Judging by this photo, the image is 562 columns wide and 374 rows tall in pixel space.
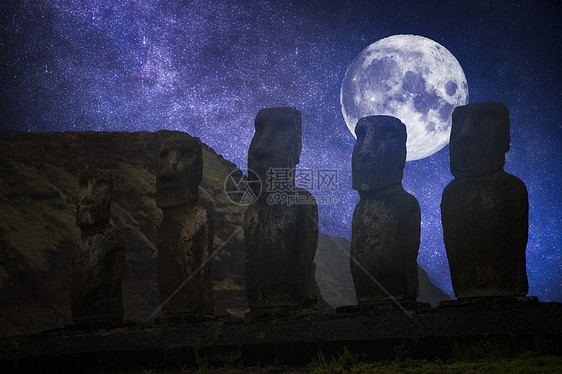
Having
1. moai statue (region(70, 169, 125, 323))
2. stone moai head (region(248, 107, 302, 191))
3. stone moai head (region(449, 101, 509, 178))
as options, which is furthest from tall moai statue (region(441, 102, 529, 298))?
moai statue (region(70, 169, 125, 323))

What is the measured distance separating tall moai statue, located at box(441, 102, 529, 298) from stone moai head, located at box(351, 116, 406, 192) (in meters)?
0.83

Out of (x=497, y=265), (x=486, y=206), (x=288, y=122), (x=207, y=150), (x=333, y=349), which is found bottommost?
(x=333, y=349)

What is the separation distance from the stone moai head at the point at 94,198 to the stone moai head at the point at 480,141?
571 cm

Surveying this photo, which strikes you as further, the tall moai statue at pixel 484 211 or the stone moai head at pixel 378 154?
the stone moai head at pixel 378 154

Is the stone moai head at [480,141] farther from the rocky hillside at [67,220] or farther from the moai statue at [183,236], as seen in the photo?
the rocky hillside at [67,220]

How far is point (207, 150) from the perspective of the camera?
43375 millimetres

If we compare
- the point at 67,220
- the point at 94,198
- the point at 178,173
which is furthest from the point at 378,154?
the point at 67,220

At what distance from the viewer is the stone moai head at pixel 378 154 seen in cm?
972

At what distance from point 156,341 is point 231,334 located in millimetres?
1114

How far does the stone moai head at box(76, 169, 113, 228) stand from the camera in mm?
10922

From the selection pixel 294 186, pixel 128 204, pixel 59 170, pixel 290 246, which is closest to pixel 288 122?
pixel 294 186

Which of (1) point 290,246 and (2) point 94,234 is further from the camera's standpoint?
(2) point 94,234

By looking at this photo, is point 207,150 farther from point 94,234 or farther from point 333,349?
point 333,349

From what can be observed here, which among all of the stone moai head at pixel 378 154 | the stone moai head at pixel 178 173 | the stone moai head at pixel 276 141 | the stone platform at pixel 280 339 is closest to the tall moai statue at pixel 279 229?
the stone moai head at pixel 276 141
